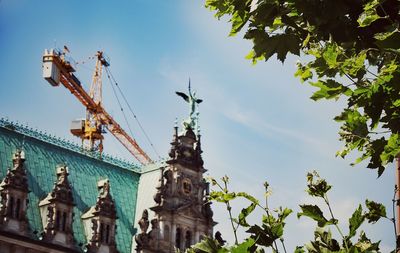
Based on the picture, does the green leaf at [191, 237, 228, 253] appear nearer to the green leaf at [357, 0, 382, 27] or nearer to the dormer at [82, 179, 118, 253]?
the green leaf at [357, 0, 382, 27]

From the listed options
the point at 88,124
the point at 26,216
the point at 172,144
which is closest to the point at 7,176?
the point at 26,216

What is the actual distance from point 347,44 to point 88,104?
201ft

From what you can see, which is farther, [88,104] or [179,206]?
[88,104]

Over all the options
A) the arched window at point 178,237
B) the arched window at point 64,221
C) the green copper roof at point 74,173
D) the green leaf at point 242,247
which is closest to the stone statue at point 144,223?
the arched window at point 178,237

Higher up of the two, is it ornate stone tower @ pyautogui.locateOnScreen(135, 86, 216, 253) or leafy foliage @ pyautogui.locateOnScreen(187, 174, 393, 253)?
ornate stone tower @ pyautogui.locateOnScreen(135, 86, 216, 253)

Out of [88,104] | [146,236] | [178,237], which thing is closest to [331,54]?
[146,236]

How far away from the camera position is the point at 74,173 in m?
45.3

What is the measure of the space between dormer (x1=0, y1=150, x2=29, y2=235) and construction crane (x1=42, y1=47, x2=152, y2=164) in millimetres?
20925

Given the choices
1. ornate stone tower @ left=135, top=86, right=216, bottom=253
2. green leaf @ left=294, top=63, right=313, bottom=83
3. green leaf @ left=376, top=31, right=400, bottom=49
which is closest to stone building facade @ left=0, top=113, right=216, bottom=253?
ornate stone tower @ left=135, top=86, right=216, bottom=253

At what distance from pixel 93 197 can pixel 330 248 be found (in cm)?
3755

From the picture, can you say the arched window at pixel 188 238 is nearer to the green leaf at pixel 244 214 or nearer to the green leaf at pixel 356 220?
the green leaf at pixel 244 214

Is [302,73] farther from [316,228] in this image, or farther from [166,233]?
[166,233]

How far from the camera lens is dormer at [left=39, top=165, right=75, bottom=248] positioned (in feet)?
129

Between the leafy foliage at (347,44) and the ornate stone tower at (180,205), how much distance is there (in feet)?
113
